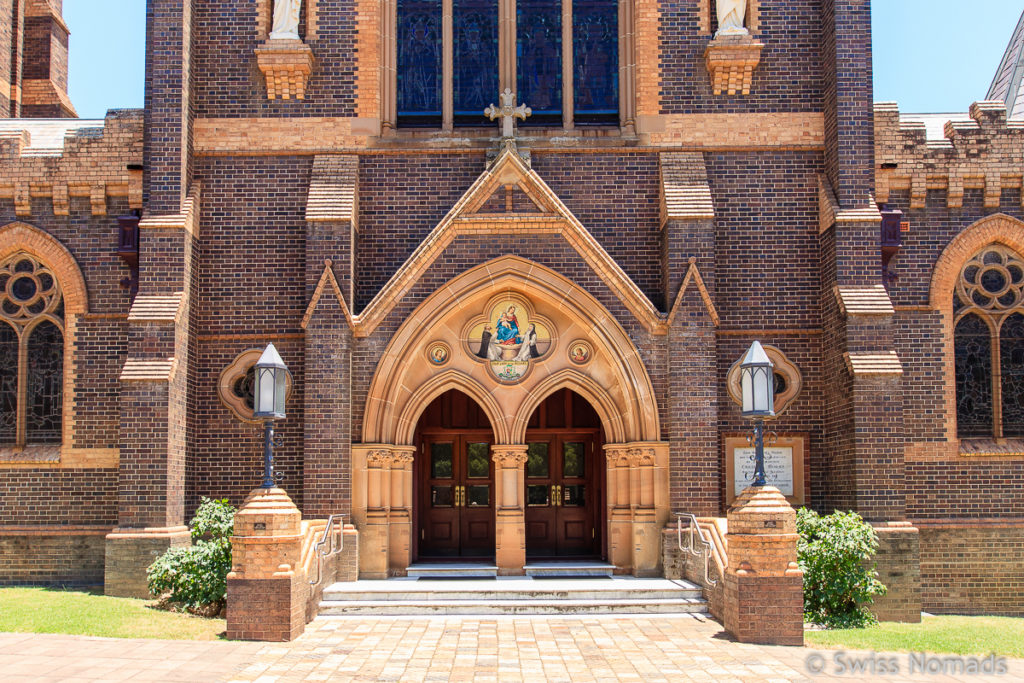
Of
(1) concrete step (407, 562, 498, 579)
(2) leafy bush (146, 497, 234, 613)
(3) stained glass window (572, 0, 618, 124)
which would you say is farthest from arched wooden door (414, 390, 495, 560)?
(3) stained glass window (572, 0, 618, 124)

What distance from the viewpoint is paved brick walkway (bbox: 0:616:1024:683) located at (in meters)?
9.59

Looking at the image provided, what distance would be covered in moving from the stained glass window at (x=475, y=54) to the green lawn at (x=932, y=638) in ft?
32.4

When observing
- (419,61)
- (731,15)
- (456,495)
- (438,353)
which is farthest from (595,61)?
(456,495)

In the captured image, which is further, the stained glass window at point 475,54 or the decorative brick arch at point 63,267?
the stained glass window at point 475,54

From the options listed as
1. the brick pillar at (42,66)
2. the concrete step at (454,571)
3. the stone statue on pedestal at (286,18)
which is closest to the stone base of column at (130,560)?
the concrete step at (454,571)

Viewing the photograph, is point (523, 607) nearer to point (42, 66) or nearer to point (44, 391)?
point (44, 391)

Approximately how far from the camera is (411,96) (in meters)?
17.0

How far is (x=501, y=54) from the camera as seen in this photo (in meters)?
16.8

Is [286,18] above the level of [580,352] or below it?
above

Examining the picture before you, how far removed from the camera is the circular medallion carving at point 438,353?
15805mm

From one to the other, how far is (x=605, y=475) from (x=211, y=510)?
21.1 feet

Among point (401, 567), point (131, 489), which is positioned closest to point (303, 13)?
point (131, 489)

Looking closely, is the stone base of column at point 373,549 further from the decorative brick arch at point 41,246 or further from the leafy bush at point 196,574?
the decorative brick arch at point 41,246

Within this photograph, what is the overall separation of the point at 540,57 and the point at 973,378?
8.85 metres
